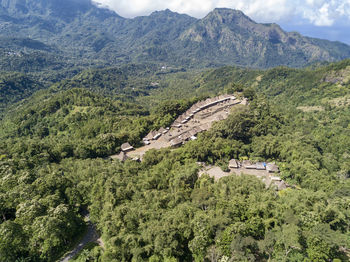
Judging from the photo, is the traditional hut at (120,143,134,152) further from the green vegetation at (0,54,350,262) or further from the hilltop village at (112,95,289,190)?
the green vegetation at (0,54,350,262)

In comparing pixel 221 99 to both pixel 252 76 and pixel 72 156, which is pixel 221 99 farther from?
pixel 252 76

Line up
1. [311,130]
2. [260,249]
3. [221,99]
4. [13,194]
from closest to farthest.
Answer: [260,249] < [13,194] < [311,130] < [221,99]

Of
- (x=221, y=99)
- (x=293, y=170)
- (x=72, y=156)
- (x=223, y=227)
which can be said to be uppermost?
(x=221, y=99)

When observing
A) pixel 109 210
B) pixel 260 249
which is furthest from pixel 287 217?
pixel 109 210

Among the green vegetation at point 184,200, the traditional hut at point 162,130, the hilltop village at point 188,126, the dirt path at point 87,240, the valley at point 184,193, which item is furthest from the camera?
the traditional hut at point 162,130

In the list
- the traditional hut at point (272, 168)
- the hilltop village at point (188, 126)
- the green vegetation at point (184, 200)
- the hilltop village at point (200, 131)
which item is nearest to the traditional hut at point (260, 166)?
the hilltop village at point (200, 131)

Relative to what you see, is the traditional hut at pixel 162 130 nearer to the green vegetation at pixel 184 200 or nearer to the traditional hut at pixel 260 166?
the green vegetation at pixel 184 200

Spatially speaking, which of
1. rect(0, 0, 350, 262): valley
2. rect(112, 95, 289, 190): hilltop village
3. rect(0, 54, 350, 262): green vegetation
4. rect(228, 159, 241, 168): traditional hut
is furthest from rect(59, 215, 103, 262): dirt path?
rect(228, 159, 241, 168): traditional hut
